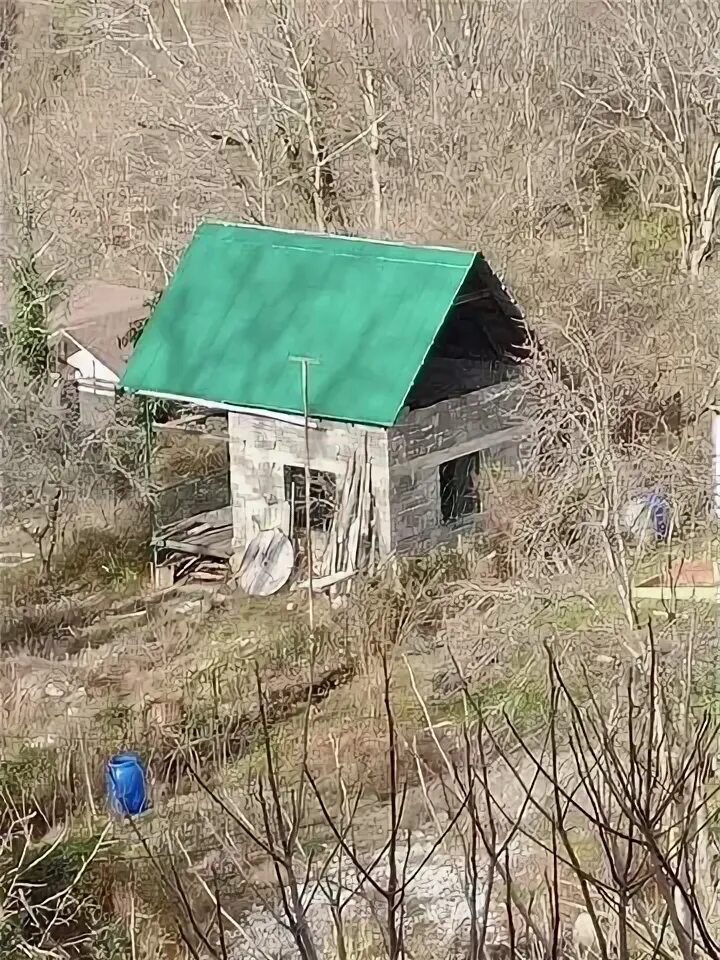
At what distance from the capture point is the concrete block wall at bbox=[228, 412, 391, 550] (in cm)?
151

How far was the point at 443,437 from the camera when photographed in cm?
150

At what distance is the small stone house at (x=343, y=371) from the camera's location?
1.49m

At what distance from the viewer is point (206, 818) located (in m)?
1.54

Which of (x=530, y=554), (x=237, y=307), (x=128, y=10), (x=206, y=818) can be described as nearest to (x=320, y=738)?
(x=206, y=818)

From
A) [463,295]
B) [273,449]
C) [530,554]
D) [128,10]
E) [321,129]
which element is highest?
[128,10]

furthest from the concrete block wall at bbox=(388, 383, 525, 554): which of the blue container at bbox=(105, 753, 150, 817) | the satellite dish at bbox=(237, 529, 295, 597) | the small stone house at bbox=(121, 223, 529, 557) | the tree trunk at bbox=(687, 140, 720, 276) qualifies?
the blue container at bbox=(105, 753, 150, 817)

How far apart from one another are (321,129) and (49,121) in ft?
0.99

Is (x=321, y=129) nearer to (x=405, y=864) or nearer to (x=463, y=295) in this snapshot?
(x=463, y=295)

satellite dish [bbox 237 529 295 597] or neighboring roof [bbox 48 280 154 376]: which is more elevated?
neighboring roof [bbox 48 280 154 376]

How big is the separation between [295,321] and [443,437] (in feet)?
0.66

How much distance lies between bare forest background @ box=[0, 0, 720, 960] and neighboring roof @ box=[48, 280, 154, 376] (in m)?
0.02

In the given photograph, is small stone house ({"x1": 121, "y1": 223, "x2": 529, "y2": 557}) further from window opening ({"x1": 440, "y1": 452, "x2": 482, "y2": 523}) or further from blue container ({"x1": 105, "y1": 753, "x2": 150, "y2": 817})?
blue container ({"x1": 105, "y1": 753, "x2": 150, "y2": 817})

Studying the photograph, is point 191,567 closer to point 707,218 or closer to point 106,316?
point 106,316

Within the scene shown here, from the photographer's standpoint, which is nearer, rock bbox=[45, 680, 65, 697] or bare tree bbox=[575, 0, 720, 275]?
bare tree bbox=[575, 0, 720, 275]
